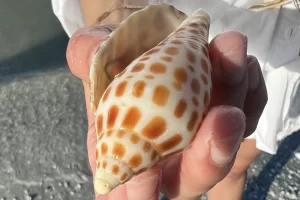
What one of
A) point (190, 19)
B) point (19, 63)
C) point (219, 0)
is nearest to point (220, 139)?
point (190, 19)

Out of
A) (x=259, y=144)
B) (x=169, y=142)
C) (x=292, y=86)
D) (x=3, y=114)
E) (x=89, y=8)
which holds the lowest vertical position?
(x=3, y=114)

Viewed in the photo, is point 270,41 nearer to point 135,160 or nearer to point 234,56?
point 234,56

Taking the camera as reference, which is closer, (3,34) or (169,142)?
(169,142)

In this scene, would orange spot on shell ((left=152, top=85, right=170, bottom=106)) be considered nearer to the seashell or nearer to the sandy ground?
the seashell

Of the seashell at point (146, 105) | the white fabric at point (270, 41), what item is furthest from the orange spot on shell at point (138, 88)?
the white fabric at point (270, 41)

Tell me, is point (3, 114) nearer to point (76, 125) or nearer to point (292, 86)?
point (76, 125)

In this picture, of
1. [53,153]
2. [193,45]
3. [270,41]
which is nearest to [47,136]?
[53,153]

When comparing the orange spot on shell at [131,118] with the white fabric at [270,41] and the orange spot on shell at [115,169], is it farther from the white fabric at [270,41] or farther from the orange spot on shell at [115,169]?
the white fabric at [270,41]
